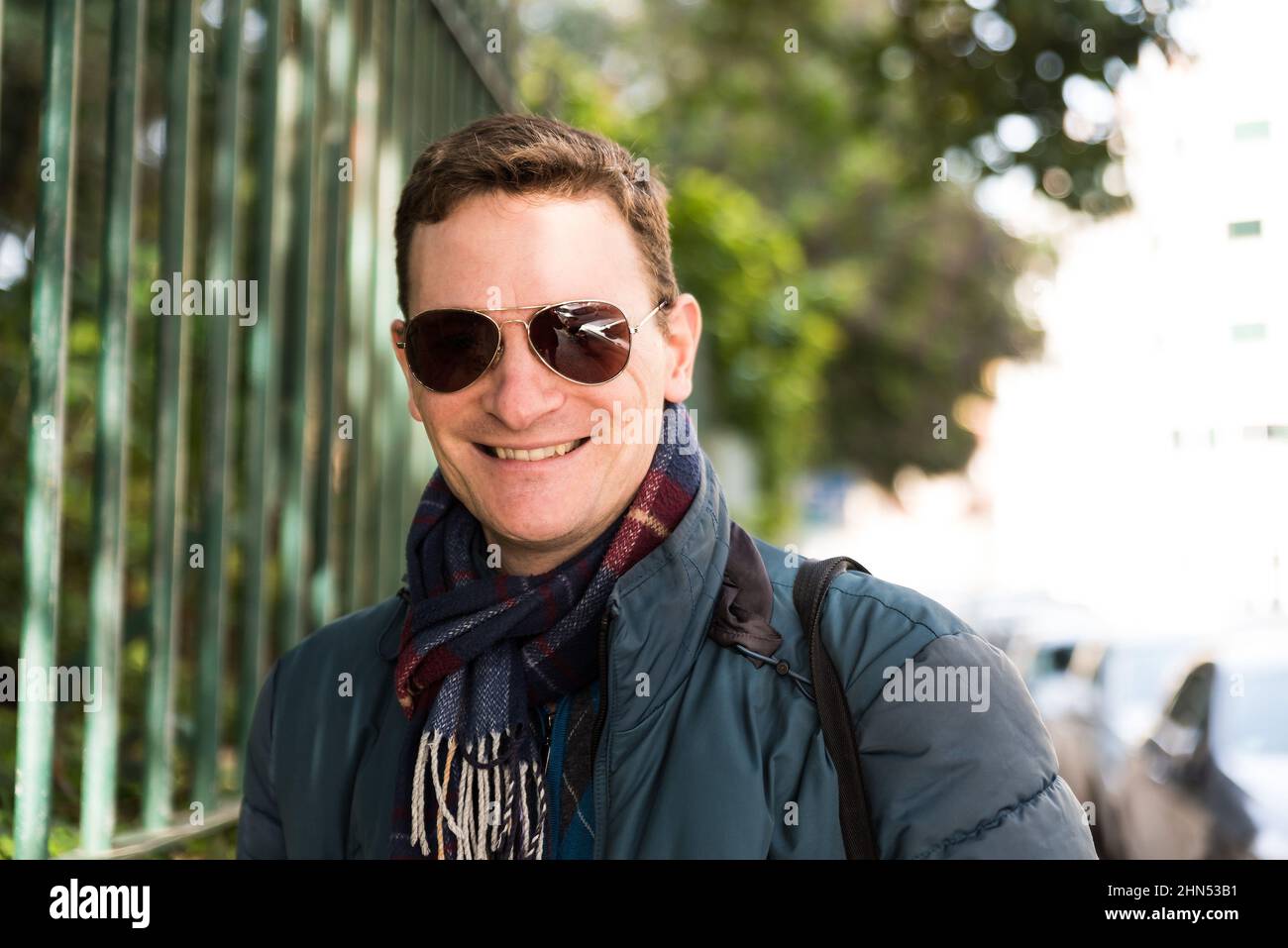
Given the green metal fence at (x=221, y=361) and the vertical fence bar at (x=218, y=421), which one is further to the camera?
the vertical fence bar at (x=218, y=421)

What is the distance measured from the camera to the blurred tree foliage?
634cm

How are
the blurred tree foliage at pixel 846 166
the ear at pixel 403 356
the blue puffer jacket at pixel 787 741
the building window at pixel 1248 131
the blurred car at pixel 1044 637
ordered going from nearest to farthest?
the blue puffer jacket at pixel 787 741, the ear at pixel 403 356, the blurred tree foliage at pixel 846 166, the blurred car at pixel 1044 637, the building window at pixel 1248 131

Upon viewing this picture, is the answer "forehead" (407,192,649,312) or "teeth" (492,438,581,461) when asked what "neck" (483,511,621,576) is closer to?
"teeth" (492,438,581,461)

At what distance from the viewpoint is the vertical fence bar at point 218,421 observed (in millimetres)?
3184

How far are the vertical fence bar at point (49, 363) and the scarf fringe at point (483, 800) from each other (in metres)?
0.86

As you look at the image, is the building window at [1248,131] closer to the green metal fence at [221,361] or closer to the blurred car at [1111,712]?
the blurred car at [1111,712]

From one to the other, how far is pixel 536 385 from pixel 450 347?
0.16 m

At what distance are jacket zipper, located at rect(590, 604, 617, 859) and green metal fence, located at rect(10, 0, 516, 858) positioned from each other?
1.14m

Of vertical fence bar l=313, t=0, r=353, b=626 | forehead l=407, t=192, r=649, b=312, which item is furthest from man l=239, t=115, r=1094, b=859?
vertical fence bar l=313, t=0, r=353, b=626

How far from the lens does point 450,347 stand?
213cm

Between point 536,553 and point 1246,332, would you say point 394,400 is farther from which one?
point 1246,332

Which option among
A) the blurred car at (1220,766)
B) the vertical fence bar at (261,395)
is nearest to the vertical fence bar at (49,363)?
the vertical fence bar at (261,395)

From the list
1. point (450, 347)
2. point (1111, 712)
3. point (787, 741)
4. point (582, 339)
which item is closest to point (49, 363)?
point (450, 347)
